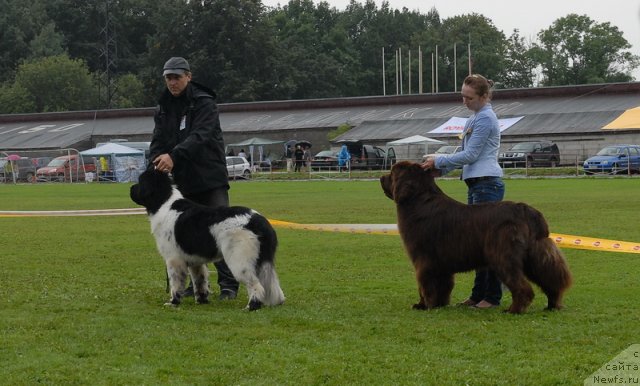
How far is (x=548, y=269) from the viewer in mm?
8242

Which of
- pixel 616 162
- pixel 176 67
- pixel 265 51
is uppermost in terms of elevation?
pixel 265 51

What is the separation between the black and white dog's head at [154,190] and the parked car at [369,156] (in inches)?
1817

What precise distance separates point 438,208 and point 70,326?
11.3 feet

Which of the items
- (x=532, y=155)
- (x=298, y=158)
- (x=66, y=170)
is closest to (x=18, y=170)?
(x=66, y=170)

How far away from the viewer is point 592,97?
221 feet

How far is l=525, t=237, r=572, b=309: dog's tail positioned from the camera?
8211 mm

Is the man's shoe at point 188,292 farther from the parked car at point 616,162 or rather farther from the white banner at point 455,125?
the white banner at point 455,125

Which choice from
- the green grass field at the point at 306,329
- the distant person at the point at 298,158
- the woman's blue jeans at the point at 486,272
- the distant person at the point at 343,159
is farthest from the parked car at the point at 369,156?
the woman's blue jeans at the point at 486,272

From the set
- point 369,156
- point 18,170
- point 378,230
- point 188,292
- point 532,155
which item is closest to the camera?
point 188,292

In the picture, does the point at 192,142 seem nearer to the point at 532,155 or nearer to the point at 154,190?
the point at 154,190

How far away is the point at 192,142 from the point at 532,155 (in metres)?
44.5

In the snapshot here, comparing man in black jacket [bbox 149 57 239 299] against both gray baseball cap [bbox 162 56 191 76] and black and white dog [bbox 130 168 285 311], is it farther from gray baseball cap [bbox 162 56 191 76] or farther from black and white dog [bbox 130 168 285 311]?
black and white dog [bbox 130 168 285 311]

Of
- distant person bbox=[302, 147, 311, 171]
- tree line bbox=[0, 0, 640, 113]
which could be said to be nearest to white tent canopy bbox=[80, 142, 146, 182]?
distant person bbox=[302, 147, 311, 171]

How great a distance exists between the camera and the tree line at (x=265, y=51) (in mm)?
100562
